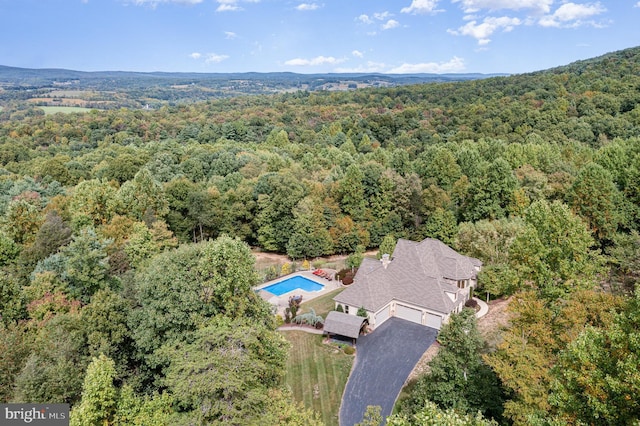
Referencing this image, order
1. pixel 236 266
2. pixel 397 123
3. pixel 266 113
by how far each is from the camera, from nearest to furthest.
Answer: pixel 236 266 < pixel 397 123 < pixel 266 113

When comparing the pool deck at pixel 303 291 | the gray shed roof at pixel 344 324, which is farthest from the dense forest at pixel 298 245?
the gray shed roof at pixel 344 324

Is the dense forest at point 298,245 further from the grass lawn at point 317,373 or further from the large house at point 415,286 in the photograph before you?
the large house at point 415,286

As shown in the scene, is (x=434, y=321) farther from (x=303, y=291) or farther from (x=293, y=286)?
(x=293, y=286)

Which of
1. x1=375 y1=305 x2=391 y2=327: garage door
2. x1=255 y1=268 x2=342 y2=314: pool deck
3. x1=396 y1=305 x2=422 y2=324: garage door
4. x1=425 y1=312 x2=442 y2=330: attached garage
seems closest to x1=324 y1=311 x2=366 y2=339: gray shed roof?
x1=375 y1=305 x2=391 y2=327: garage door

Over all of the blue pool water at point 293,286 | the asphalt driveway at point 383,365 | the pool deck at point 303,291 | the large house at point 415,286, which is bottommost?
the blue pool water at point 293,286

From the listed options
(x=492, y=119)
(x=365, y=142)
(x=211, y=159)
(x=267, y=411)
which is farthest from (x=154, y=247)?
(x=492, y=119)

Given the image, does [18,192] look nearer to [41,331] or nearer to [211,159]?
[211,159]

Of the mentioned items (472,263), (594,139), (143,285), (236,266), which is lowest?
(472,263)
